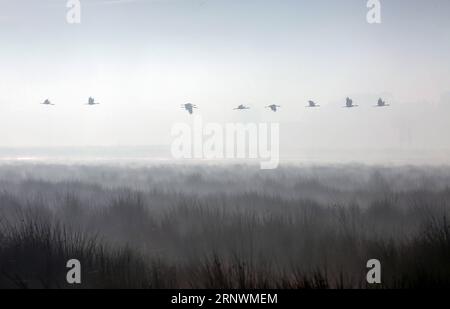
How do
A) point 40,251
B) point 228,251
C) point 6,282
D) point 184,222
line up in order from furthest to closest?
point 184,222 → point 228,251 → point 40,251 → point 6,282

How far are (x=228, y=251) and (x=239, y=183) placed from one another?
19.8 ft

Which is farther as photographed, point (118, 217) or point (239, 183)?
point (239, 183)

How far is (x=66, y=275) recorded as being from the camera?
4.37m

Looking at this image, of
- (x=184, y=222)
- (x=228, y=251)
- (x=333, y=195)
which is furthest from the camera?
(x=333, y=195)

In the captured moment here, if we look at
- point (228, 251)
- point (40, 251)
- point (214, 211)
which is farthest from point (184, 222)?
point (40, 251)

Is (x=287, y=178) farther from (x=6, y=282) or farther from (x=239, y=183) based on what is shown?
(x=6, y=282)

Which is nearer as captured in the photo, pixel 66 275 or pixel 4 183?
pixel 66 275
